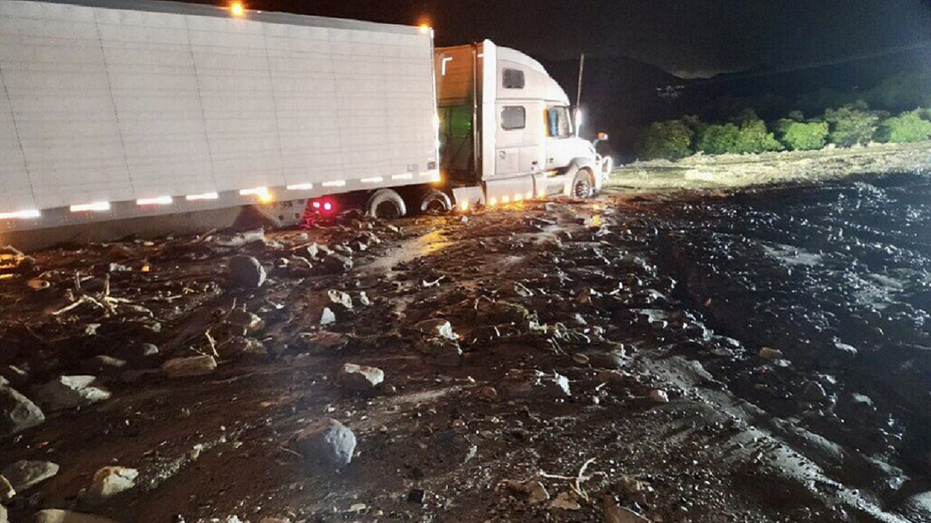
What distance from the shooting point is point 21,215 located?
23.4ft

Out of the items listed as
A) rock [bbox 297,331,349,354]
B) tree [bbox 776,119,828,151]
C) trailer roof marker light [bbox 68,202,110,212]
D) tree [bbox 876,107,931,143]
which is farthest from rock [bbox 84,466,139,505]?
tree [bbox 876,107,931,143]

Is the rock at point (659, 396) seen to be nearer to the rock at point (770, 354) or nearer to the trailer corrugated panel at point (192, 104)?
the rock at point (770, 354)

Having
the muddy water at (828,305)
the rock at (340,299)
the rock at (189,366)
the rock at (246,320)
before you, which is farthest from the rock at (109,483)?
the muddy water at (828,305)

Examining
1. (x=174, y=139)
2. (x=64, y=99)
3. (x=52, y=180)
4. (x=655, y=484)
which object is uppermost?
(x=64, y=99)

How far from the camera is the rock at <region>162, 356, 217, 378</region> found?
454cm

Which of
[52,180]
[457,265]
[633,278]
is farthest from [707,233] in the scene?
[52,180]

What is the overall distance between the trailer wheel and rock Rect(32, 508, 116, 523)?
896cm

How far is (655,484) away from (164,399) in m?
3.87

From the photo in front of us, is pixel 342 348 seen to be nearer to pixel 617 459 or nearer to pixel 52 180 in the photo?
pixel 617 459

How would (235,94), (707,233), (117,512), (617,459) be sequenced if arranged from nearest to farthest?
(117,512) → (617,459) → (235,94) → (707,233)

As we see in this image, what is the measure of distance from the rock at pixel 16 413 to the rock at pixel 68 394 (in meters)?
0.17

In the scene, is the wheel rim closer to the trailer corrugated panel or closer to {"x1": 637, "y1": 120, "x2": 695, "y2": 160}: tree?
the trailer corrugated panel

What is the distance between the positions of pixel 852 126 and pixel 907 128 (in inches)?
97.6

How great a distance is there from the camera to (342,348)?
16.6 ft
